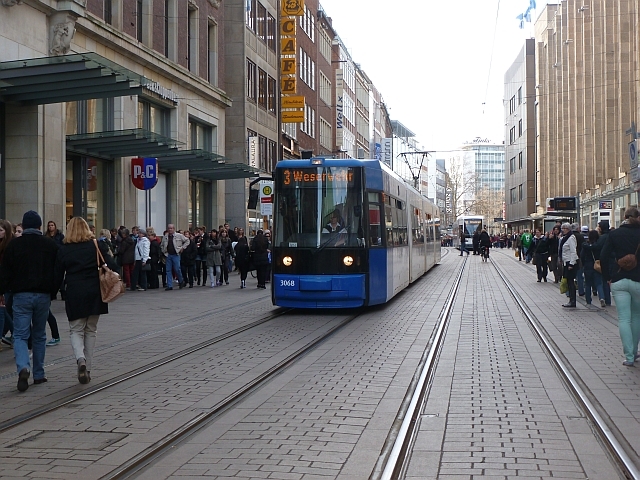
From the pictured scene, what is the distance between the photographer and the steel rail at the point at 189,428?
6.05 meters

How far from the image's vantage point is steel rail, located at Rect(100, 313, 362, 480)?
19.9 ft

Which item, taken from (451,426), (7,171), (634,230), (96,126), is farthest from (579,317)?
(96,126)

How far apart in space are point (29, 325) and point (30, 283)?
1.45 ft

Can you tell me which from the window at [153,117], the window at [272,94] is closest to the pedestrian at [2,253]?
the window at [153,117]

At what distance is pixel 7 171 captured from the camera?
73.3 ft

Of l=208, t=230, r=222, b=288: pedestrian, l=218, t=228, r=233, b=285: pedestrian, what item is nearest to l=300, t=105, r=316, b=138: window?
l=218, t=228, r=233, b=285: pedestrian

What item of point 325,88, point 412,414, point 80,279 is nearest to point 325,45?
point 325,88

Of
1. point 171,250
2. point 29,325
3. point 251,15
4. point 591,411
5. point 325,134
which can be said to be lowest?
point 591,411

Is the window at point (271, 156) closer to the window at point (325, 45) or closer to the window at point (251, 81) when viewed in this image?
the window at point (251, 81)

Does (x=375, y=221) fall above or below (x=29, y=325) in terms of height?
above

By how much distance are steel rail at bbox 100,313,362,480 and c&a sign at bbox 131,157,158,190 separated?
14215 mm

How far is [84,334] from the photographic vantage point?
9773mm

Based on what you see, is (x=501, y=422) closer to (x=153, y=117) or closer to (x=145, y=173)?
(x=145, y=173)

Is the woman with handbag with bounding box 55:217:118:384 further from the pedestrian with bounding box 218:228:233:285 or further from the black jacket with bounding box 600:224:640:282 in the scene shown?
the pedestrian with bounding box 218:228:233:285
